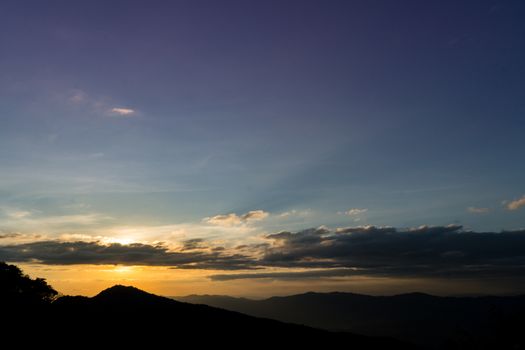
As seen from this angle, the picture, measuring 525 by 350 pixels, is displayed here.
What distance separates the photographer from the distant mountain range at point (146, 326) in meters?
55.5

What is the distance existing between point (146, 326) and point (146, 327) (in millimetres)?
489

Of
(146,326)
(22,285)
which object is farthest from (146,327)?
(22,285)

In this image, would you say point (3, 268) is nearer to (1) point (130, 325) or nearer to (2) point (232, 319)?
(1) point (130, 325)

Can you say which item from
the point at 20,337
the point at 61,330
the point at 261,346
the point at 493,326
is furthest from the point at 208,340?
the point at 493,326

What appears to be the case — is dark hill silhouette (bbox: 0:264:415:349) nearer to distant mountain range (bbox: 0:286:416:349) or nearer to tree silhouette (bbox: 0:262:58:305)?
distant mountain range (bbox: 0:286:416:349)

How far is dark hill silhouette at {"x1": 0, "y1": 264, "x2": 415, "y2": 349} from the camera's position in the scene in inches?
2178

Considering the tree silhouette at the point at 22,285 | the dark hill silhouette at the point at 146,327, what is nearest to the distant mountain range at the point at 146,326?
the dark hill silhouette at the point at 146,327

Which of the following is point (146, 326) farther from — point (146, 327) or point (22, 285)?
point (22, 285)

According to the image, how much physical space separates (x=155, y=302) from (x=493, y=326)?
2207 inches

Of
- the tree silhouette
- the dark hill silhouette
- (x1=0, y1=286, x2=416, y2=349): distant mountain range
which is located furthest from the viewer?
the tree silhouette

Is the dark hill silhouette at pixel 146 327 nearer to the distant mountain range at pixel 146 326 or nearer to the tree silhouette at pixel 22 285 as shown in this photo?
the distant mountain range at pixel 146 326

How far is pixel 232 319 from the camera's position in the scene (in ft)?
230

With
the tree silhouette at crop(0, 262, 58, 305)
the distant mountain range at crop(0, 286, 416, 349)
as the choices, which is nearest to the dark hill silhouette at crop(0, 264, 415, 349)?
the distant mountain range at crop(0, 286, 416, 349)

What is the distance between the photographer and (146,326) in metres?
61.9
